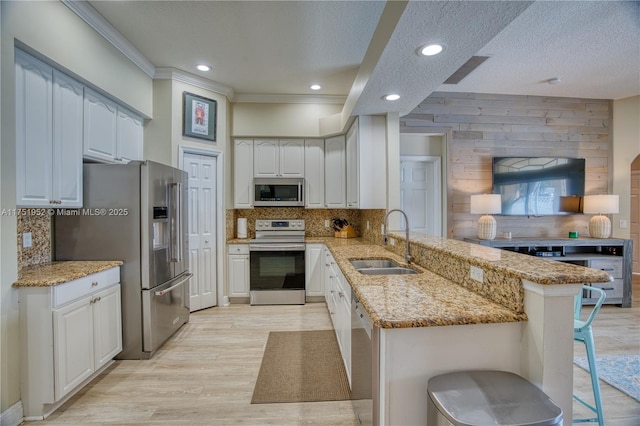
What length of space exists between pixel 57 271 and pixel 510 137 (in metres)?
5.46

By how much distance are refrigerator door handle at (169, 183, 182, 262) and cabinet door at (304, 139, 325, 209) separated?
1.83m

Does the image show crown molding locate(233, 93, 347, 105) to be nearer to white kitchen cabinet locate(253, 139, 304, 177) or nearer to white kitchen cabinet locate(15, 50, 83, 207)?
white kitchen cabinet locate(253, 139, 304, 177)

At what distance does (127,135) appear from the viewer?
305 centimetres

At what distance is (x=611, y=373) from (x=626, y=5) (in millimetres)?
3036

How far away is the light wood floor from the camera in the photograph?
1840 mm

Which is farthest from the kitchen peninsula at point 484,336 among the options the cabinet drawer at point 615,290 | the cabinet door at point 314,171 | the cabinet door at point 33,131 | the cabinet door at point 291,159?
the cabinet drawer at point 615,290

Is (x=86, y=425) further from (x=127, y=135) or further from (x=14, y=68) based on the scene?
(x=127, y=135)

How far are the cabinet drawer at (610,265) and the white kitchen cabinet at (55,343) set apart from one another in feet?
18.1

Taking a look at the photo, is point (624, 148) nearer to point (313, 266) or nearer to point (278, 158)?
point (313, 266)

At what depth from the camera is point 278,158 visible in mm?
4250

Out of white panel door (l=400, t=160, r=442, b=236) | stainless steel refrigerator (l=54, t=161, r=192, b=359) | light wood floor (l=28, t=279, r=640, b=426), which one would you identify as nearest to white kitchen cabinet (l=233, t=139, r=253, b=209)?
stainless steel refrigerator (l=54, t=161, r=192, b=359)

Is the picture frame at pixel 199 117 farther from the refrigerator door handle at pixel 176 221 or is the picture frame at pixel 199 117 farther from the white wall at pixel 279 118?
the refrigerator door handle at pixel 176 221

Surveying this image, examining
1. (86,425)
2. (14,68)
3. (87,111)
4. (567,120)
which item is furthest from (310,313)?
(567,120)

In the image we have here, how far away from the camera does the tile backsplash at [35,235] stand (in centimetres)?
213
